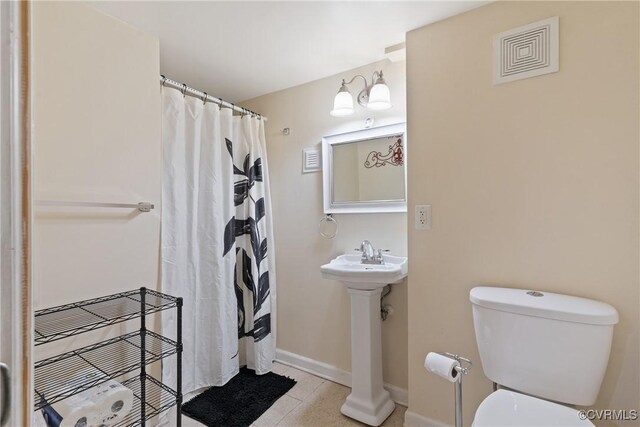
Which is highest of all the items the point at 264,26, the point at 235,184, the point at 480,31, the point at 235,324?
the point at 264,26

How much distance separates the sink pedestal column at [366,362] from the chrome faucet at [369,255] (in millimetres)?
182

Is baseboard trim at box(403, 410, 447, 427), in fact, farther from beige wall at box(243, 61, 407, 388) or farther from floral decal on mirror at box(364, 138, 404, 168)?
floral decal on mirror at box(364, 138, 404, 168)

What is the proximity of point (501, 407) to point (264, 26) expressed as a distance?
76.0 inches

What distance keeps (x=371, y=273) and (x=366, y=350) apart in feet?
1.60

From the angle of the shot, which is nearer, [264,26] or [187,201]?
[264,26]

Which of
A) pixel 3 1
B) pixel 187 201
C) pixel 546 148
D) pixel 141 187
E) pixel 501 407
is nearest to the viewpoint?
pixel 3 1

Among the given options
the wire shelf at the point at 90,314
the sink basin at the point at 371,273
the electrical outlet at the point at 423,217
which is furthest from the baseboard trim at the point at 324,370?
the wire shelf at the point at 90,314

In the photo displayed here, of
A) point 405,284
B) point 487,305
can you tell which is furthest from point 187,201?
point 487,305

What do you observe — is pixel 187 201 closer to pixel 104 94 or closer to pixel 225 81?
pixel 104 94

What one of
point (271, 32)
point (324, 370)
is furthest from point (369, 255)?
point (271, 32)

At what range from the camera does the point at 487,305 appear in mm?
1221

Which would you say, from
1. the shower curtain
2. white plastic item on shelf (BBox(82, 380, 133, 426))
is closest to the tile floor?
the shower curtain

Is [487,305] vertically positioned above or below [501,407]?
above

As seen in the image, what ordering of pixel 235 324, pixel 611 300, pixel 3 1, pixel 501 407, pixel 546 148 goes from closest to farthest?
pixel 3 1 → pixel 501 407 → pixel 611 300 → pixel 546 148 → pixel 235 324
